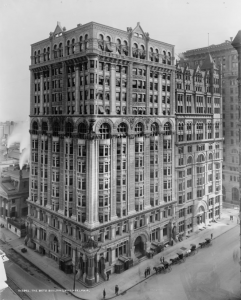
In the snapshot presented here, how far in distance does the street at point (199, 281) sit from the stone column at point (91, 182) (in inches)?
419

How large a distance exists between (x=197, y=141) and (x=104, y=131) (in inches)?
817

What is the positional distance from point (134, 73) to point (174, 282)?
99.8 ft

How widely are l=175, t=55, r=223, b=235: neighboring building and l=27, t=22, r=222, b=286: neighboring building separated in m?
1.81

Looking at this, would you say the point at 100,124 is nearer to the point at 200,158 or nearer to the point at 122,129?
the point at 122,129

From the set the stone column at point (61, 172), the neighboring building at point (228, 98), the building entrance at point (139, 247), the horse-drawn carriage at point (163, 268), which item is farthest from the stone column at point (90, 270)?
the neighboring building at point (228, 98)

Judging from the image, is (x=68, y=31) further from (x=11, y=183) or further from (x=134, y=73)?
(x=11, y=183)

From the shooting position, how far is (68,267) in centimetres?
4297

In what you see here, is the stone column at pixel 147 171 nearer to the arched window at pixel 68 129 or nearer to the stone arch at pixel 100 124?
the stone arch at pixel 100 124

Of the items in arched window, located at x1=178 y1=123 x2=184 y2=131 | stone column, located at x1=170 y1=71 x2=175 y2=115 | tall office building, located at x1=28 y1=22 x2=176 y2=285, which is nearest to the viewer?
tall office building, located at x1=28 y1=22 x2=176 y2=285

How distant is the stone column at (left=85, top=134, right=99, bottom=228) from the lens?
135 feet

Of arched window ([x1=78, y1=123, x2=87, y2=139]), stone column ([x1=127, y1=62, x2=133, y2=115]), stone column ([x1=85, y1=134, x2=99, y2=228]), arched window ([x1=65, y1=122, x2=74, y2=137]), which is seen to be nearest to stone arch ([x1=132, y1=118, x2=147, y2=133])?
stone column ([x1=127, y1=62, x2=133, y2=115])

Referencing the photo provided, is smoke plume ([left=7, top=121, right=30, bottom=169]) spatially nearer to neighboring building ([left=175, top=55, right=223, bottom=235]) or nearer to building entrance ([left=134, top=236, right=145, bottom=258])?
building entrance ([left=134, top=236, right=145, bottom=258])

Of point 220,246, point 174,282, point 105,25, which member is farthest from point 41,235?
point 105,25

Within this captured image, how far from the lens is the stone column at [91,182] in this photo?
4109cm
